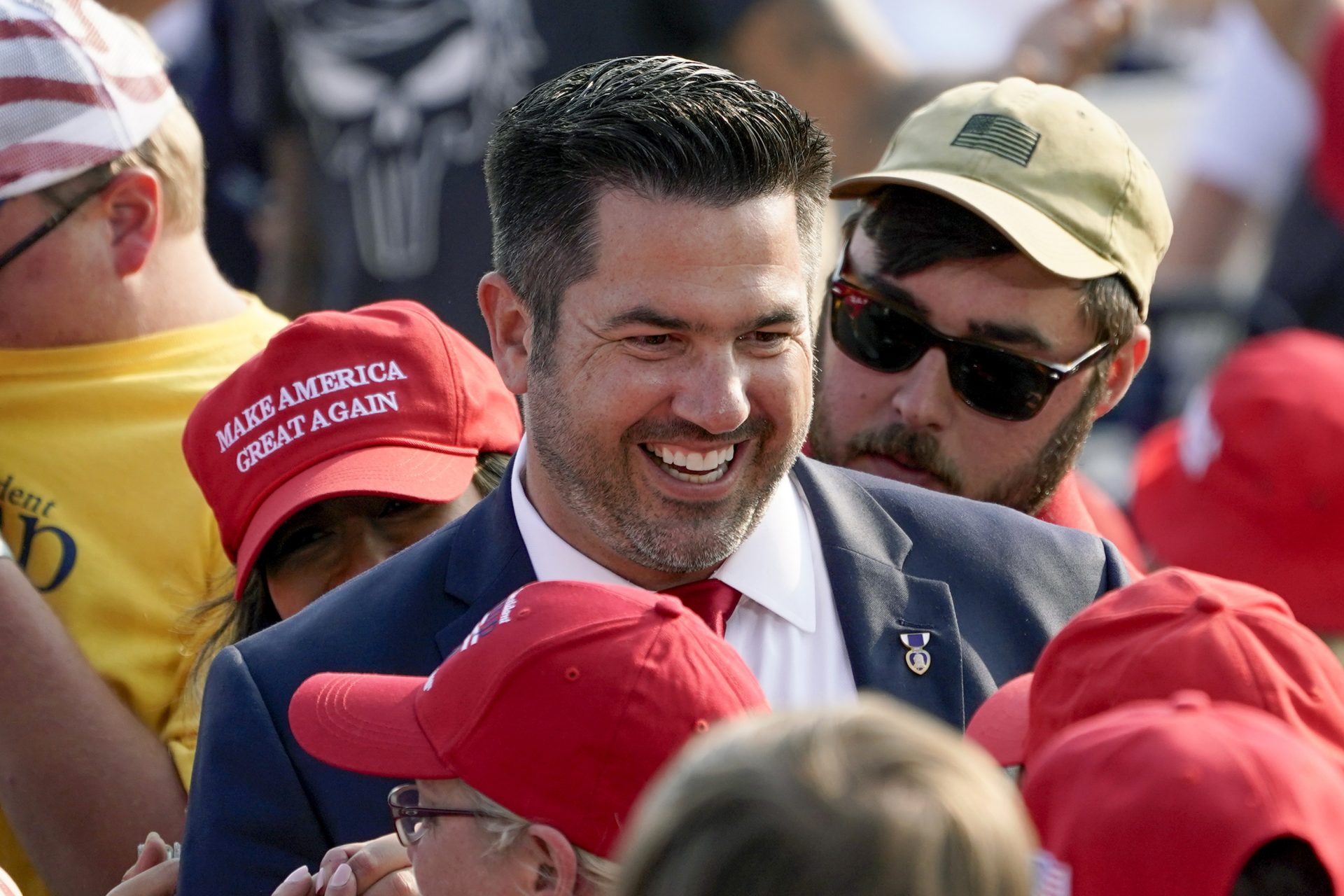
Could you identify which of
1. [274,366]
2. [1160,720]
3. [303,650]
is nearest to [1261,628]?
[1160,720]

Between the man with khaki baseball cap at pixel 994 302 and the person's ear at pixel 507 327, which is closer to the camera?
the person's ear at pixel 507 327

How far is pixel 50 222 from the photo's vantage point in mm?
3586

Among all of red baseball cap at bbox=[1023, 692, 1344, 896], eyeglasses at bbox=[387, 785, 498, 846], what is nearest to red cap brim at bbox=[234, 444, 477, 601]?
eyeglasses at bbox=[387, 785, 498, 846]

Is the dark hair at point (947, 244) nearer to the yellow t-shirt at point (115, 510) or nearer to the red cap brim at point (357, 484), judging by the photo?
the red cap brim at point (357, 484)

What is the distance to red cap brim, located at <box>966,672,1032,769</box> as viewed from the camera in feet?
7.62

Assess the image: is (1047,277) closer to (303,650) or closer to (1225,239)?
(303,650)

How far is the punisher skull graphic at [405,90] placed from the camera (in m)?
5.34

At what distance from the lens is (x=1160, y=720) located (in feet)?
6.13

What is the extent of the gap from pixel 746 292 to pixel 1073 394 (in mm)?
1036

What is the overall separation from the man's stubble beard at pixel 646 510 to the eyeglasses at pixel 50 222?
4.24 ft

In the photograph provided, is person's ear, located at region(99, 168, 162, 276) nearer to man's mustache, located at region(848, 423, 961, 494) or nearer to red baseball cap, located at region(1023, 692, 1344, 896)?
man's mustache, located at region(848, 423, 961, 494)

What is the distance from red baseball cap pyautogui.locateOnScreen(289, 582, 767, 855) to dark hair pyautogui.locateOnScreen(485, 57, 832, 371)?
0.71 m

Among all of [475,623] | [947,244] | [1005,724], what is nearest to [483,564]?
[475,623]

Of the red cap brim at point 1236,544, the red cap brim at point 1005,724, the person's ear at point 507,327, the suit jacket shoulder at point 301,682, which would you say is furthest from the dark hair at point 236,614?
the red cap brim at point 1236,544
